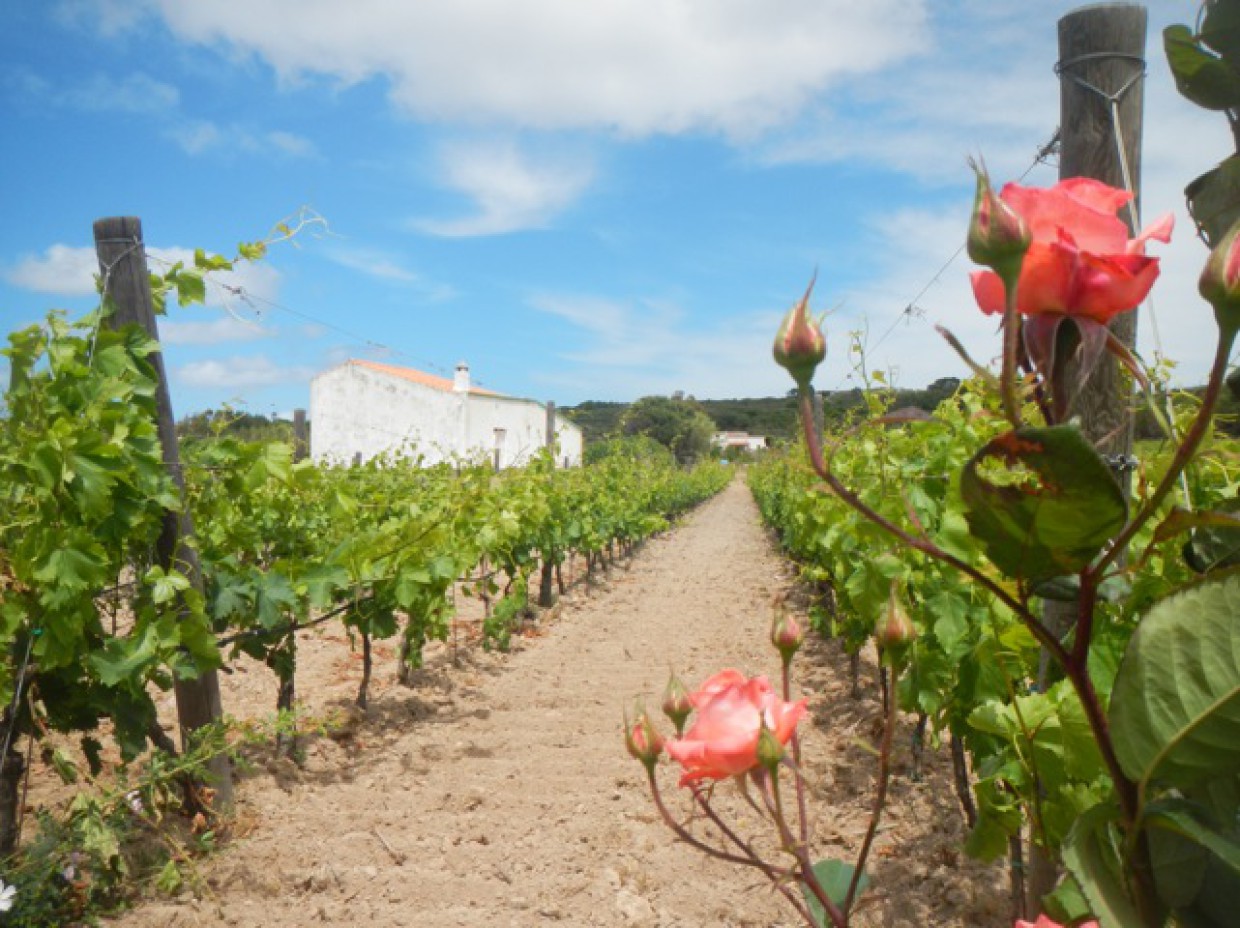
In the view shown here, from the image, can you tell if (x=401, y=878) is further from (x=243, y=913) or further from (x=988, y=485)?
(x=988, y=485)

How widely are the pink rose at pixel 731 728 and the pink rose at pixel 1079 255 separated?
334mm

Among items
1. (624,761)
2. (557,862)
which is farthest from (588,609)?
(557,862)

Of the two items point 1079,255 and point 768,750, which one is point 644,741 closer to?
point 768,750

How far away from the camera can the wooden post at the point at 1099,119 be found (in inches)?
55.2

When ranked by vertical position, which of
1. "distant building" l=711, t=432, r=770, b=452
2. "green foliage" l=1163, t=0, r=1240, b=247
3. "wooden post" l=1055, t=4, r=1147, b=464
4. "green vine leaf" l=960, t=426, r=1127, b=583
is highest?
"distant building" l=711, t=432, r=770, b=452

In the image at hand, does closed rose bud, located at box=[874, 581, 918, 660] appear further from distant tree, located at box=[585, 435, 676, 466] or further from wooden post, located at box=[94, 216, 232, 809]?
distant tree, located at box=[585, 435, 676, 466]

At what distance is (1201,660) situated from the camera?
1.59 feet

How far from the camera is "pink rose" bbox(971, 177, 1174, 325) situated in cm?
47

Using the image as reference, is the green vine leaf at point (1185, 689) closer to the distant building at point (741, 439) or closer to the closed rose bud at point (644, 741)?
the closed rose bud at point (644, 741)

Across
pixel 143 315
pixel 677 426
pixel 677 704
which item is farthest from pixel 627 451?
pixel 677 426

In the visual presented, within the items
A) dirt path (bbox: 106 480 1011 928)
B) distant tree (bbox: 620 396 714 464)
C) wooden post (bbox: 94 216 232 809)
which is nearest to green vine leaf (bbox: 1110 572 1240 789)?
dirt path (bbox: 106 480 1011 928)

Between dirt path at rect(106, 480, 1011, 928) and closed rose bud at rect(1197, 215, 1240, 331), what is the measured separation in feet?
3.94

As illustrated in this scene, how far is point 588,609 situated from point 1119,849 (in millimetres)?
8339

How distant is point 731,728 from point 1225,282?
0.42 m
